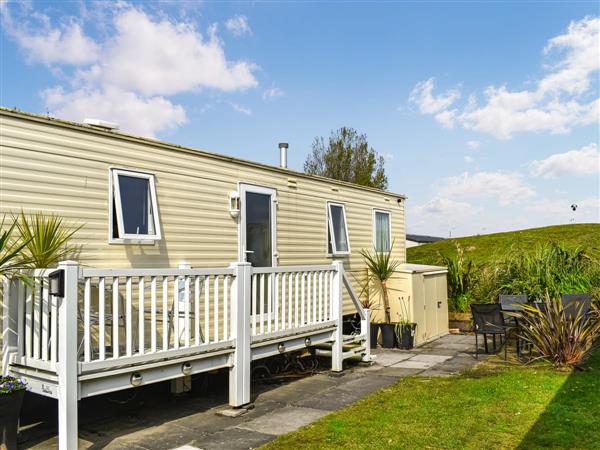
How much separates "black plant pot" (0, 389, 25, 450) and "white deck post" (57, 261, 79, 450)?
0.37m

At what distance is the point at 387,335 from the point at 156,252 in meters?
5.02

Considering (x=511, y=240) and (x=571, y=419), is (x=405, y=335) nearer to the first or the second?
(x=571, y=419)

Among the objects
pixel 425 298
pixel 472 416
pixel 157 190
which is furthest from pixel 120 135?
pixel 425 298

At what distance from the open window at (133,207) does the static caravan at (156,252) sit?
0.5 inches

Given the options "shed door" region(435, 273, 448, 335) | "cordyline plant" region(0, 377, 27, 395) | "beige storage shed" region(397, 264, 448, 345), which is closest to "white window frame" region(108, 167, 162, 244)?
"cordyline plant" region(0, 377, 27, 395)

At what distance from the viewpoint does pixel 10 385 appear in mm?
3789

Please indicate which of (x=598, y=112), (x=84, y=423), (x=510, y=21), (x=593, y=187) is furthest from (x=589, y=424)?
(x=593, y=187)

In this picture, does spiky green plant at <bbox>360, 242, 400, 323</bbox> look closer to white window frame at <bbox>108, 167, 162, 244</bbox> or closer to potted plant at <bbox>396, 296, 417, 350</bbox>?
potted plant at <bbox>396, 296, 417, 350</bbox>

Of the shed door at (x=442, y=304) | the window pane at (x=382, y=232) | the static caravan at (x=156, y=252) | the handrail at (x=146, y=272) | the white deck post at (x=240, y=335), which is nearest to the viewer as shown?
the handrail at (x=146, y=272)

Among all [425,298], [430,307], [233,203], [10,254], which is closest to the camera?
[10,254]

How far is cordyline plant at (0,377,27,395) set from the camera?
372 cm

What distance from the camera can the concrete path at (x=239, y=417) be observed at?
4.25 m

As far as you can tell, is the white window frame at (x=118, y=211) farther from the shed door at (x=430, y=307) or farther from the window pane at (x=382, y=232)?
the shed door at (x=430, y=307)

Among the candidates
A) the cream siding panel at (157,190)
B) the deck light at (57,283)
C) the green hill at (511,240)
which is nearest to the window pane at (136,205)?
the cream siding panel at (157,190)
